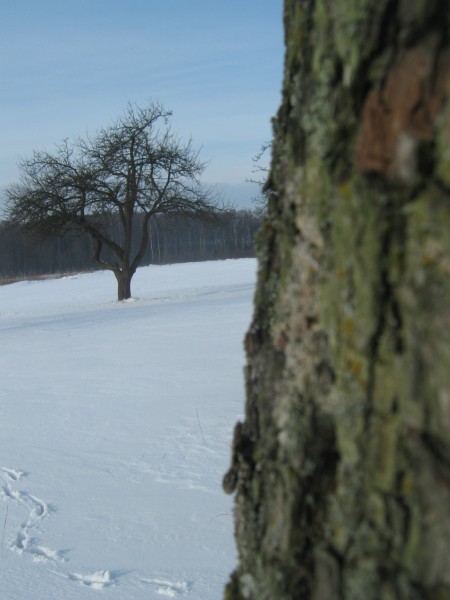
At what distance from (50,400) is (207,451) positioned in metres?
2.44

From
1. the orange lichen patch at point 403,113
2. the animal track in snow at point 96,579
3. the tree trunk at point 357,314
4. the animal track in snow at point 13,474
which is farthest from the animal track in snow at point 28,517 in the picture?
the orange lichen patch at point 403,113

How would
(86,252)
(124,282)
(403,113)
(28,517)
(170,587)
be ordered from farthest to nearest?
(86,252)
(124,282)
(28,517)
(170,587)
(403,113)

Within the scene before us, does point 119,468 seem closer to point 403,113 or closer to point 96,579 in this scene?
point 96,579

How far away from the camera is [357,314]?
785 mm

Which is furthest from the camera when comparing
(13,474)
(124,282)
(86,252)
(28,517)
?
(86,252)

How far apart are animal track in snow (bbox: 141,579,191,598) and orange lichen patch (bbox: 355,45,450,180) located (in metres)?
2.32

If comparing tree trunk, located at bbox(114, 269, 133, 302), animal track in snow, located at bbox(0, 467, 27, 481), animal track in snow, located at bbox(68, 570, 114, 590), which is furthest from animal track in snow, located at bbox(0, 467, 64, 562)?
tree trunk, located at bbox(114, 269, 133, 302)

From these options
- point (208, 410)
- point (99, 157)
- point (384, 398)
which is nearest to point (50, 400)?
point (208, 410)

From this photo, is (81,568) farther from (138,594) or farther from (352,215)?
(352,215)

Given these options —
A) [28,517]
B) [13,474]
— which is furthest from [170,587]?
[13,474]

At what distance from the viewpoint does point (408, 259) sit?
714 mm

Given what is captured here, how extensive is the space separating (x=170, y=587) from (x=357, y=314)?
225 cm

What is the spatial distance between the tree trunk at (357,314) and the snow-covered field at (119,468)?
1885 millimetres

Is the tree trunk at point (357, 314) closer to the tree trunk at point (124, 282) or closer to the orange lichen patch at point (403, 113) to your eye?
the orange lichen patch at point (403, 113)
